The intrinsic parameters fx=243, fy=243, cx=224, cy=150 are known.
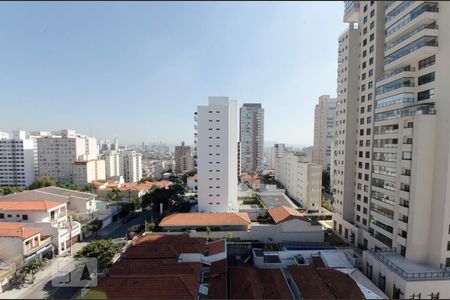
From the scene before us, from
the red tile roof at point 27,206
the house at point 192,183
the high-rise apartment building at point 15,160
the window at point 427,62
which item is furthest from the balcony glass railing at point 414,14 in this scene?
the high-rise apartment building at point 15,160

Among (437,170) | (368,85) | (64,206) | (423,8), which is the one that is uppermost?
(423,8)

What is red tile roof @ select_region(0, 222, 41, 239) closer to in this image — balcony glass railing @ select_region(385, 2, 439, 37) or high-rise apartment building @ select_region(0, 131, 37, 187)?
balcony glass railing @ select_region(385, 2, 439, 37)

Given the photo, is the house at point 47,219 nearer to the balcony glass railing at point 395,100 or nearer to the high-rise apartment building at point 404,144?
the high-rise apartment building at point 404,144

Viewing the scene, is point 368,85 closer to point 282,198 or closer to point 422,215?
point 422,215

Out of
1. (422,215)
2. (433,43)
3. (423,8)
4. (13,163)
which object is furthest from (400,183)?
(13,163)

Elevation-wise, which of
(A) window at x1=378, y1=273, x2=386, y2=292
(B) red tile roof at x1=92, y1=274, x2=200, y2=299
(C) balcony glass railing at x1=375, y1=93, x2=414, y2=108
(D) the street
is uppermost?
(C) balcony glass railing at x1=375, y1=93, x2=414, y2=108

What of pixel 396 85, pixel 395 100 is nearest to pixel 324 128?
pixel 395 100

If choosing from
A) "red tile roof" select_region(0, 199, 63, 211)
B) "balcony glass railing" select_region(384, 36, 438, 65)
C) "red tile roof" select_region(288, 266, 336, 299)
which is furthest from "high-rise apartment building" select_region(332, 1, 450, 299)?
"red tile roof" select_region(0, 199, 63, 211)
